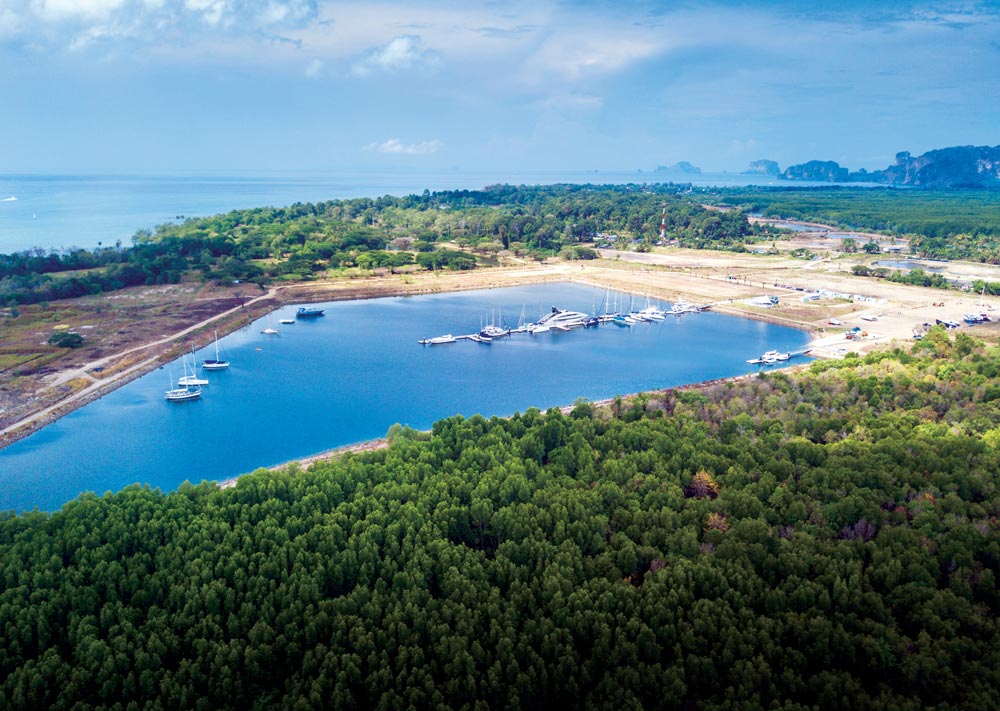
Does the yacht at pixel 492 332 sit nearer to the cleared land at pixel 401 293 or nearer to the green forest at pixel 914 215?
the cleared land at pixel 401 293

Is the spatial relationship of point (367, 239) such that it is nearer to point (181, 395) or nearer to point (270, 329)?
point (270, 329)

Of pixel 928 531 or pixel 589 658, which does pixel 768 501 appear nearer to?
pixel 928 531

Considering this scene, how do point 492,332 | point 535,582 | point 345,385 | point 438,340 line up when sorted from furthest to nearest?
point 492,332 → point 438,340 → point 345,385 → point 535,582

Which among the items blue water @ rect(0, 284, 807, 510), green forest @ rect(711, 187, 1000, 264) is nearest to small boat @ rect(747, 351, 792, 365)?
blue water @ rect(0, 284, 807, 510)

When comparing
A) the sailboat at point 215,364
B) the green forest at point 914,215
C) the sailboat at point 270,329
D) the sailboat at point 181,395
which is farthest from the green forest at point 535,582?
the green forest at point 914,215

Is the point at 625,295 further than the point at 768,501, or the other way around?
the point at 625,295

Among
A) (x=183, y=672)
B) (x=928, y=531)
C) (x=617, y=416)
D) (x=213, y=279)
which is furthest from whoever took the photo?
(x=213, y=279)

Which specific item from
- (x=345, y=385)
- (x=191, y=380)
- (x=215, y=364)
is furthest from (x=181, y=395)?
(x=345, y=385)

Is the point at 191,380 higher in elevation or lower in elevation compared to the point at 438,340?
lower

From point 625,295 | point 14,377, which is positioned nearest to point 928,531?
point 14,377
